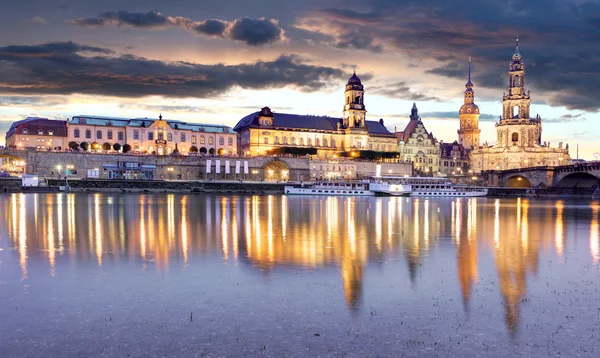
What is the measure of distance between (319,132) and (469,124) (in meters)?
75.9

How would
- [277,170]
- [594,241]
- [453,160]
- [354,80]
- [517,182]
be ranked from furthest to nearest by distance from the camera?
[453,160]
[354,80]
[517,182]
[277,170]
[594,241]

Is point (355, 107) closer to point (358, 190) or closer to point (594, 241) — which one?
point (358, 190)

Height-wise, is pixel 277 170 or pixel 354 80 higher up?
pixel 354 80

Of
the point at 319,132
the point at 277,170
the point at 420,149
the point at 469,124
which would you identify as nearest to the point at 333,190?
the point at 277,170

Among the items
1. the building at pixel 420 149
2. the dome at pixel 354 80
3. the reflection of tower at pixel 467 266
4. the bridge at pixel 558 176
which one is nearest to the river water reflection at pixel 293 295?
the reflection of tower at pixel 467 266

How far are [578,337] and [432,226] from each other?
2224 centimetres

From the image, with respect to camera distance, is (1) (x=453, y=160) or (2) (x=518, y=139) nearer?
(2) (x=518, y=139)

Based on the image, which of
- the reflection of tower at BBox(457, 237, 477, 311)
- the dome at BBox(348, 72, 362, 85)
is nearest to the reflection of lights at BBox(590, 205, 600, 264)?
the reflection of tower at BBox(457, 237, 477, 311)

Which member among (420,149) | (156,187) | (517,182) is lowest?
(517,182)

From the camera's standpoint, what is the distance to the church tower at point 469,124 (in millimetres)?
178875

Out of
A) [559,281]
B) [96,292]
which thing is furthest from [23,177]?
[559,281]

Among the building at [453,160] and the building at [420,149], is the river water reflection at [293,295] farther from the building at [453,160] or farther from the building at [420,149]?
the building at [453,160]

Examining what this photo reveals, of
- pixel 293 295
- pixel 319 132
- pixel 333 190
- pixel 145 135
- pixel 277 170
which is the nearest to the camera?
pixel 293 295

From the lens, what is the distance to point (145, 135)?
102 metres
